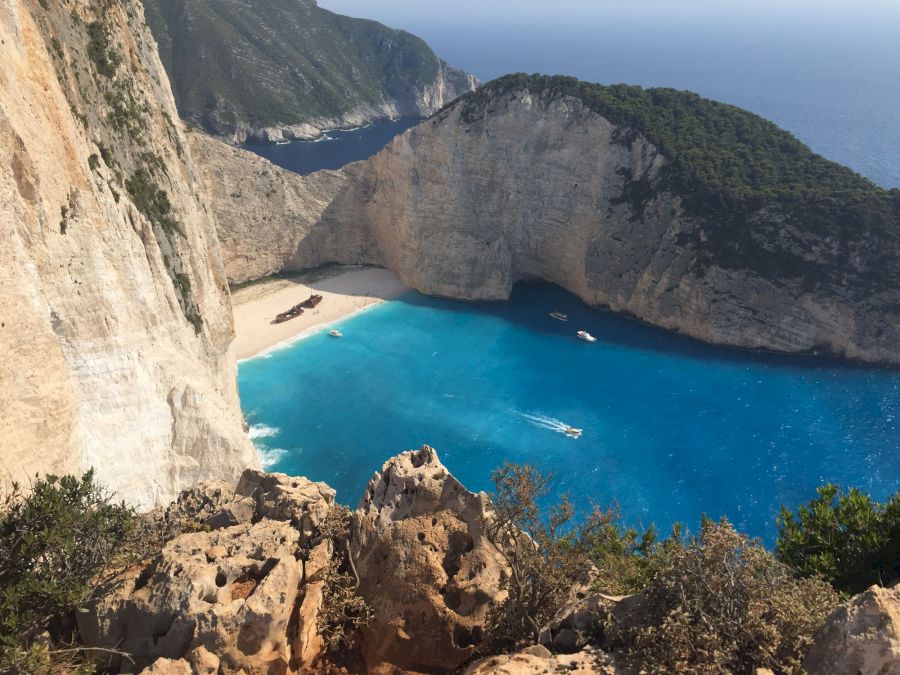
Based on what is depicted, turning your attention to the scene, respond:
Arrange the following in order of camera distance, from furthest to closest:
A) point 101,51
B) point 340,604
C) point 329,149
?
point 329,149, point 101,51, point 340,604

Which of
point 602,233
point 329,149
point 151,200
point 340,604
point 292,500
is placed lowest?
point 340,604

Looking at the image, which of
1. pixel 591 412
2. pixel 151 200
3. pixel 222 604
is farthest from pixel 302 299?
pixel 222 604

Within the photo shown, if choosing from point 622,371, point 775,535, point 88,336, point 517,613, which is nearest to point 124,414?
point 88,336

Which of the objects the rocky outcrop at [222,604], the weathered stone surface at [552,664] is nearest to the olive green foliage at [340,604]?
the rocky outcrop at [222,604]

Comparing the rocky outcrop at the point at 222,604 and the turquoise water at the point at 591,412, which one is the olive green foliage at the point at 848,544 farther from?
the turquoise water at the point at 591,412

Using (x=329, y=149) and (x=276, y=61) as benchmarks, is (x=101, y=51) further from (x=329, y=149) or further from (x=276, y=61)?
(x=276, y=61)

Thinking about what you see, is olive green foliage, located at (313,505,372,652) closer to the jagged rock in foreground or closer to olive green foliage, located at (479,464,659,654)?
the jagged rock in foreground
